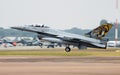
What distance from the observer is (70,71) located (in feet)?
106

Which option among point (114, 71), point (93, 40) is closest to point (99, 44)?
point (93, 40)

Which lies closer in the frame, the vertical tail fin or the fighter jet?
the fighter jet

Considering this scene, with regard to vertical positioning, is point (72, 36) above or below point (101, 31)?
below

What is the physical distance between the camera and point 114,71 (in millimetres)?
32250

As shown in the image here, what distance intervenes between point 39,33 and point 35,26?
1.66 m

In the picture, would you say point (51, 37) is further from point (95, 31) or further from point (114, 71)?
point (114, 71)

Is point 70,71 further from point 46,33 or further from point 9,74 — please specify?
point 46,33

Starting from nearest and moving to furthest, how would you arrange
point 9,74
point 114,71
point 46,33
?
point 9,74 → point 114,71 → point 46,33

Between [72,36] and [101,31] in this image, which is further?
[72,36]

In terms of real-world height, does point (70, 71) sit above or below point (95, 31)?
below

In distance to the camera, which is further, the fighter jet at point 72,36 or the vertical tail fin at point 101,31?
the vertical tail fin at point 101,31

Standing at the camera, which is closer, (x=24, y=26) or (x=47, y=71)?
(x=47, y=71)

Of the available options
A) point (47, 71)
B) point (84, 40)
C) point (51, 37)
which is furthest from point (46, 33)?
point (47, 71)

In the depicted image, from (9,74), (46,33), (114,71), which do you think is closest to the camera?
(9,74)
